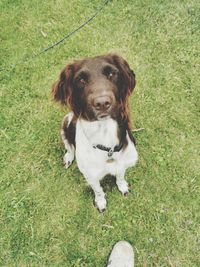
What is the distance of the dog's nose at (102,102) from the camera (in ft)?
9.84

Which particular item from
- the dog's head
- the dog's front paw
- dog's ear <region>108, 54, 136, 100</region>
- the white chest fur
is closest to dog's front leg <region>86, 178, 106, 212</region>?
the dog's front paw

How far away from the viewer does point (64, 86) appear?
3389 millimetres

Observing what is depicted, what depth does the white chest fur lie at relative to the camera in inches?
138

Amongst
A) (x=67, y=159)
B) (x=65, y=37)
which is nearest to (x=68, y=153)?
(x=67, y=159)

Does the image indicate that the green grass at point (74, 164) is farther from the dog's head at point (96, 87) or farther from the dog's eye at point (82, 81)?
the dog's eye at point (82, 81)

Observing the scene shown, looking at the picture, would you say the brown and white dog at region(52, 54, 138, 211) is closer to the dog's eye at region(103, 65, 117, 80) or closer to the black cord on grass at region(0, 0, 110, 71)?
the dog's eye at region(103, 65, 117, 80)

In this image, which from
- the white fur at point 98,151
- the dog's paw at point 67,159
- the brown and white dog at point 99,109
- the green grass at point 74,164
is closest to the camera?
the brown and white dog at point 99,109

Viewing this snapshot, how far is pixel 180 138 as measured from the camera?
16.2 ft

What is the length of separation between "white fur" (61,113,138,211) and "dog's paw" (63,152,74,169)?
1.98ft

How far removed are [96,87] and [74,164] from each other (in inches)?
73.3

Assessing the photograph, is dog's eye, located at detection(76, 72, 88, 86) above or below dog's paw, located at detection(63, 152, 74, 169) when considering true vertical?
above

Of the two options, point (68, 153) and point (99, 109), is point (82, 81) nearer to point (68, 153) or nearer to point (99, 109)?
point (99, 109)

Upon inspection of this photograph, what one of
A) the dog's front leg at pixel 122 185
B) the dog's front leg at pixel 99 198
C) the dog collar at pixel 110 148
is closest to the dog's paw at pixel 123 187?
the dog's front leg at pixel 122 185

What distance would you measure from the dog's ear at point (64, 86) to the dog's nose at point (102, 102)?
0.41 m
